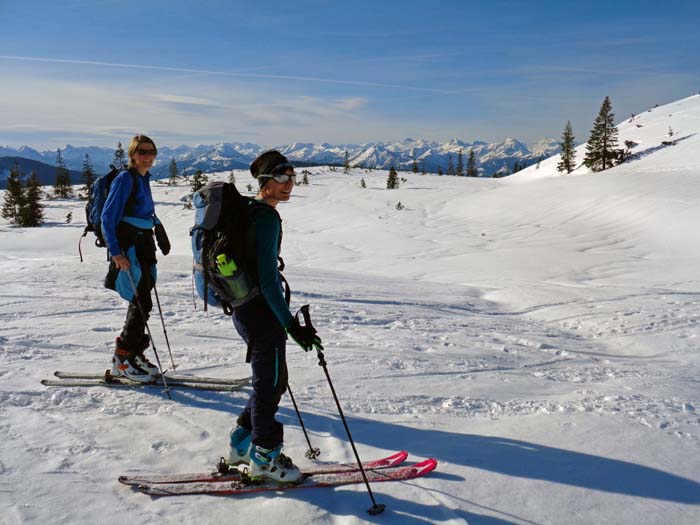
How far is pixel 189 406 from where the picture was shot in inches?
184

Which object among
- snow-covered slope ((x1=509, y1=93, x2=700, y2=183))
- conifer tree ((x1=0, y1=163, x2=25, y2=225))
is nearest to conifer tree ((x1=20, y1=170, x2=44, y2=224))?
conifer tree ((x1=0, y1=163, x2=25, y2=225))

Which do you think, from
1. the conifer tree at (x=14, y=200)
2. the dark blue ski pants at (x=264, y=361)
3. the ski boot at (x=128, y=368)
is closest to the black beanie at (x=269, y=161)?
the dark blue ski pants at (x=264, y=361)

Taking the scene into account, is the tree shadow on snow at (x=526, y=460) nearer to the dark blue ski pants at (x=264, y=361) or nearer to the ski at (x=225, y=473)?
the ski at (x=225, y=473)

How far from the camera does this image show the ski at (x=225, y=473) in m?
3.34

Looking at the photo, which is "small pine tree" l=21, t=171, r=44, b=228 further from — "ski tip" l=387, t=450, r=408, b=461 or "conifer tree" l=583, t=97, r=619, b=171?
"conifer tree" l=583, t=97, r=619, b=171

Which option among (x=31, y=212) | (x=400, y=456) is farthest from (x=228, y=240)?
(x=31, y=212)

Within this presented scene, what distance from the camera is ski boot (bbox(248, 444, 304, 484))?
332 cm

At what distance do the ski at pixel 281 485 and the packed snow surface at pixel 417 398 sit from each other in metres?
0.06

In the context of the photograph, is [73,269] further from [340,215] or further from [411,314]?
[340,215]

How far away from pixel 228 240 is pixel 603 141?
47.6 metres

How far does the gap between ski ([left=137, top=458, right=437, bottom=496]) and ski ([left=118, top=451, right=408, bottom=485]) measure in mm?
32

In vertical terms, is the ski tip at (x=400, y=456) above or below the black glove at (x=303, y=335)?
below

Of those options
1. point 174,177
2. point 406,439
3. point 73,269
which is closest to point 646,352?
point 406,439

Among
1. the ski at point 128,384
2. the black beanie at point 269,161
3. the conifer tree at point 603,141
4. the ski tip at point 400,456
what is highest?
the conifer tree at point 603,141
